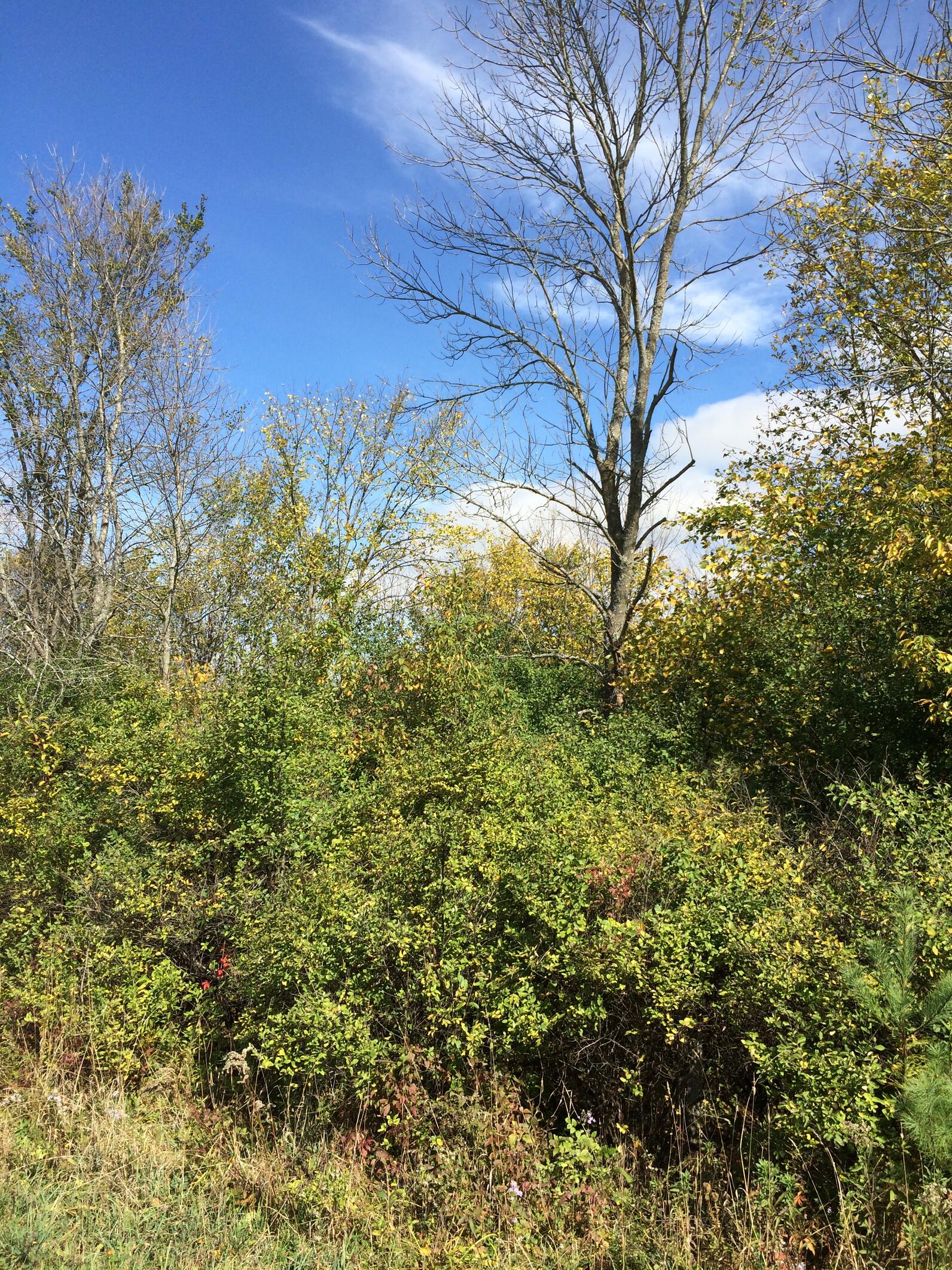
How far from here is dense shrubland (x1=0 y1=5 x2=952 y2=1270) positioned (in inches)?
138

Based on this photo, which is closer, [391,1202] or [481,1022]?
[391,1202]

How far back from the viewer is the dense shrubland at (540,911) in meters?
3.51

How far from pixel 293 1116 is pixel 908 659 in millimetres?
4811

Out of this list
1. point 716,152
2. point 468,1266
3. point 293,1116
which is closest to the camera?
point 468,1266

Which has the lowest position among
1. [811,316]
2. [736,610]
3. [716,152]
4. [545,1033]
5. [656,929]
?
[545,1033]

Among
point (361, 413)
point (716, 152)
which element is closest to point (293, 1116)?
point (716, 152)

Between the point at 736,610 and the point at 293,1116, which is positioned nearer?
the point at 293,1116

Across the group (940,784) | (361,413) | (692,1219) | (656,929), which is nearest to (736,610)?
(940,784)

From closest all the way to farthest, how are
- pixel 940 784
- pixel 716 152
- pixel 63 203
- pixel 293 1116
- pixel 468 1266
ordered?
pixel 468 1266
pixel 293 1116
pixel 940 784
pixel 716 152
pixel 63 203

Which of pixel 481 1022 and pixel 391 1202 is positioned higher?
pixel 481 1022

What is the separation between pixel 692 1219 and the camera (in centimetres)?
360

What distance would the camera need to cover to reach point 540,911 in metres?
4.23

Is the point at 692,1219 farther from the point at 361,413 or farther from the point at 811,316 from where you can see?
the point at 361,413

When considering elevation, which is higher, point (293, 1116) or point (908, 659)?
point (908, 659)
